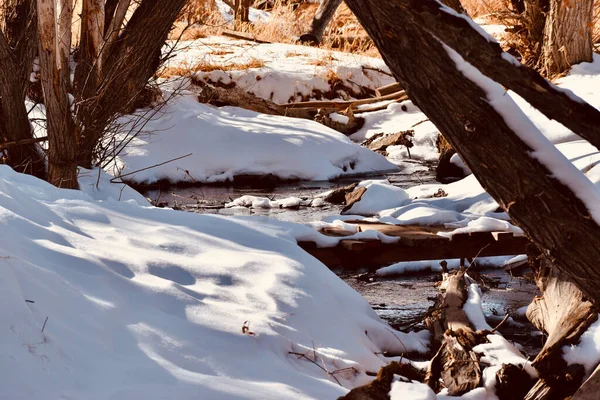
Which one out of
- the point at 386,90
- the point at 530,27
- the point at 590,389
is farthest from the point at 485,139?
the point at 386,90

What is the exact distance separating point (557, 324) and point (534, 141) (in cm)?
156

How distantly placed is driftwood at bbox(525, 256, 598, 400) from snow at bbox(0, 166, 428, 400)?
813mm

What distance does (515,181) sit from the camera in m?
2.27

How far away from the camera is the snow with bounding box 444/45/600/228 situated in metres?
2.21

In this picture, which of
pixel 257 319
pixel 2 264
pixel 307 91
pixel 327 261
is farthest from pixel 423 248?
pixel 307 91

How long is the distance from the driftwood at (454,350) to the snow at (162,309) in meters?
0.21

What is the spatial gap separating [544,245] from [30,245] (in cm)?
237

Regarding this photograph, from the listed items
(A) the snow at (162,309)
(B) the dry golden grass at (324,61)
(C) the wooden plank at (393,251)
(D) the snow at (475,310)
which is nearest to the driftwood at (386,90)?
(B) the dry golden grass at (324,61)

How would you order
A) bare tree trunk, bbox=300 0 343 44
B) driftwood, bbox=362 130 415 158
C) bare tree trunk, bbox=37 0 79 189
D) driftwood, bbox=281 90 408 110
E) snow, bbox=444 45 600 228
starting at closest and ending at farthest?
snow, bbox=444 45 600 228 < bare tree trunk, bbox=37 0 79 189 < driftwood, bbox=362 130 415 158 < driftwood, bbox=281 90 408 110 < bare tree trunk, bbox=300 0 343 44

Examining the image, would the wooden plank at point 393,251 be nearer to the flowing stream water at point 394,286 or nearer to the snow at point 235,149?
the flowing stream water at point 394,286

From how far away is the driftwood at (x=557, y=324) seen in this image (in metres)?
3.22

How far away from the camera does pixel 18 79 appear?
6.50m

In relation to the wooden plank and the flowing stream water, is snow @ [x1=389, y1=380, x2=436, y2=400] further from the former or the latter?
the wooden plank

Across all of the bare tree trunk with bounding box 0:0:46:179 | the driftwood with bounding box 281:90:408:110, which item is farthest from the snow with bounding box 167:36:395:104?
the bare tree trunk with bounding box 0:0:46:179
